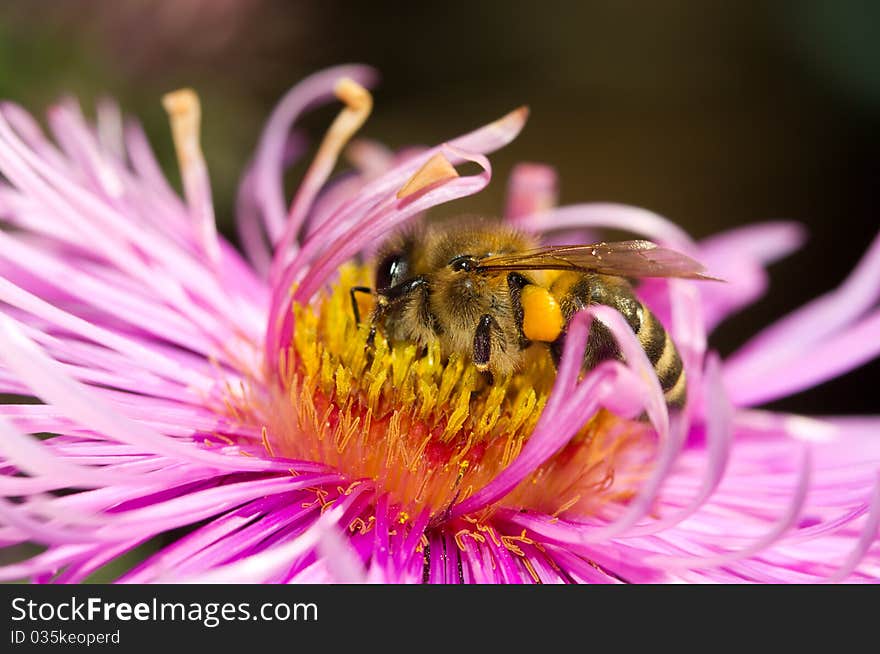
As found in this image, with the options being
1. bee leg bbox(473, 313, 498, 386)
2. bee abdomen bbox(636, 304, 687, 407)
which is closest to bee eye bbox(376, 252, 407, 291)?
bee leg bbox(473, 313, 498, 386)

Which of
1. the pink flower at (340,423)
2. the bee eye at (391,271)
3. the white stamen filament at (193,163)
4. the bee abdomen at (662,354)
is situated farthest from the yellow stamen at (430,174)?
the white stamen filament at (193,163)

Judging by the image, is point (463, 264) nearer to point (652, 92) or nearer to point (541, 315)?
point (541, 315)

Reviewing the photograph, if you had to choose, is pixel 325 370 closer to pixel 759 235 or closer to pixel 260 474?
pixel 260 474

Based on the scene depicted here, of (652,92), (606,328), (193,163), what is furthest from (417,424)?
(652,92)

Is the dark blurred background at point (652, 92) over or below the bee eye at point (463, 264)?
over

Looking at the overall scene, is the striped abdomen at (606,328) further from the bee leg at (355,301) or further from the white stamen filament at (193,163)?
the white stamen filament at (193,163)

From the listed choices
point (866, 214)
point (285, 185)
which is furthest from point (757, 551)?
point (866, 214)
